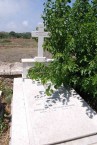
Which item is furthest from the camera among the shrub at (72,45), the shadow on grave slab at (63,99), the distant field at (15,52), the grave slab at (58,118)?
the distant field at (15,52)

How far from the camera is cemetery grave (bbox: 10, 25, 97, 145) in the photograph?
115 inches

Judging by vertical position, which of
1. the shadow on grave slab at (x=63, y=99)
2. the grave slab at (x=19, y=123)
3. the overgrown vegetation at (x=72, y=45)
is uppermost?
the overgrown vegetation at (x=72, y=45)

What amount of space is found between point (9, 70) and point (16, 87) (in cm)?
130

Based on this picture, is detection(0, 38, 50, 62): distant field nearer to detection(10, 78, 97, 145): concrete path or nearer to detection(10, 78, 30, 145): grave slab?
detection(10, 78, 30, 145): grave slab

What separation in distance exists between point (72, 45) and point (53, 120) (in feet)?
3.88

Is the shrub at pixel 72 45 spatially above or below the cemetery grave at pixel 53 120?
above

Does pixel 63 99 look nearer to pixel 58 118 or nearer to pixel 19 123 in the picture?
pixel 58 118

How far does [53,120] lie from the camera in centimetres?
318

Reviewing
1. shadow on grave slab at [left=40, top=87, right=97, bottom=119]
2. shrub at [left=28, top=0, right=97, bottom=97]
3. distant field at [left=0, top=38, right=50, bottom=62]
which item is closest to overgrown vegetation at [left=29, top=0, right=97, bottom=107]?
shrub at [left=28, top=0, right=97, bottom=97]

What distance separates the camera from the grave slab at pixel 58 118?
291cm

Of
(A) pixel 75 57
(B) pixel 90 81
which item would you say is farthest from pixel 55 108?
(A) pixel 75 57

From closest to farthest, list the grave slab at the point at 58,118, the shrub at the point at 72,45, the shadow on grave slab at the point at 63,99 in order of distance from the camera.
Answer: the grave slab at the point at 58,118 < the shadow on grave slab at the point at 63,99 < the shrub at the point at 72,45

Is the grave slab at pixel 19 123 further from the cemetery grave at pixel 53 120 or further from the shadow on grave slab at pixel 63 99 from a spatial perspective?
the shadow on grave slab at pixel 63 99

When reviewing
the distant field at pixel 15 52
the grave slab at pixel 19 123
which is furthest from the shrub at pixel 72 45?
the distant field at pixel 15 52
